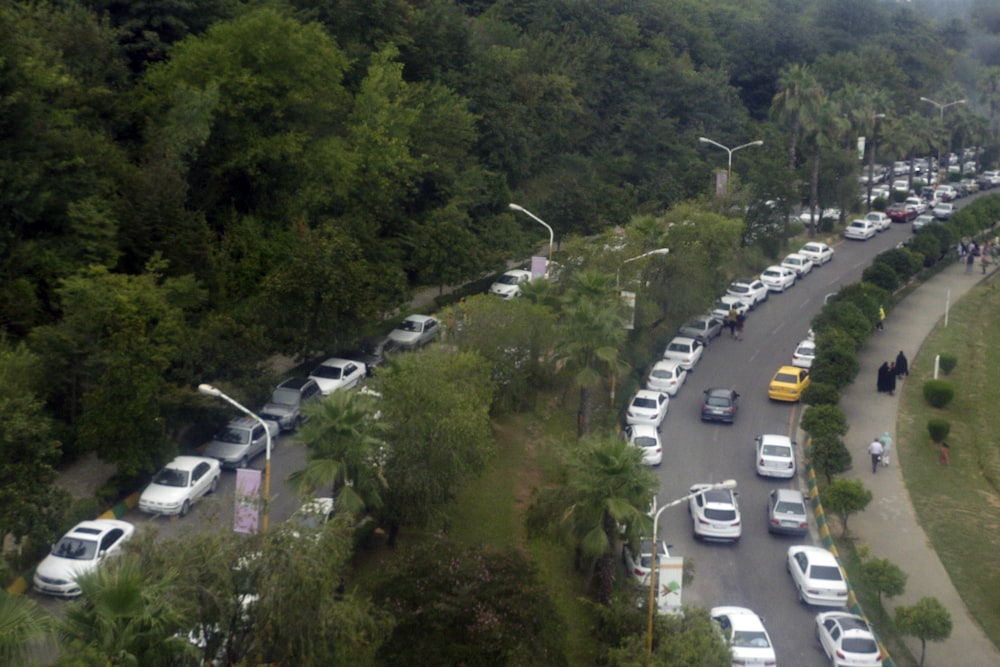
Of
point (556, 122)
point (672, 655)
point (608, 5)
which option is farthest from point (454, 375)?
point (608, 5)

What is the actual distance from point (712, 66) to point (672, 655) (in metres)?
75.7

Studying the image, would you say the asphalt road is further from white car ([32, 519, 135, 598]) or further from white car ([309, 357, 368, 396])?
white car ([32, 519, 135, 598])

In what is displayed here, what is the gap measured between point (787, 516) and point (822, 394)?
354 inches

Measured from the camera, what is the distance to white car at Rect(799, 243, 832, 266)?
64188 mm

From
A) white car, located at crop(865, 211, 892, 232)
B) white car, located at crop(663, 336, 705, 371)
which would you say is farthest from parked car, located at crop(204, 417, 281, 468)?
white car, located at crop(865, 211, 892, 232)

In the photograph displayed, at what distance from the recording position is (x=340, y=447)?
964 inches

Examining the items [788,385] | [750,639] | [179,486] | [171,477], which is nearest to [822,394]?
[788,385]

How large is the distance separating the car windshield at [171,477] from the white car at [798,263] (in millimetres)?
39838

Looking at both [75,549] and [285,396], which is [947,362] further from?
[75,549]

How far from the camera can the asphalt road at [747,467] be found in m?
28.1

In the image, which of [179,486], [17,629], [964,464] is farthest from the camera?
[964,464]

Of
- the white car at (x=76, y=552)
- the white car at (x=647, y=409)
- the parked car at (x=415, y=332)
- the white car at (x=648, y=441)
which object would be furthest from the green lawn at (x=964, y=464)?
the white car at (x=76, y=552)

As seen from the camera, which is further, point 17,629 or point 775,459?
point 775,459

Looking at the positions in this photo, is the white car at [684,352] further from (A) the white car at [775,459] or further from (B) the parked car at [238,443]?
(B) the parked car at [238,443]
